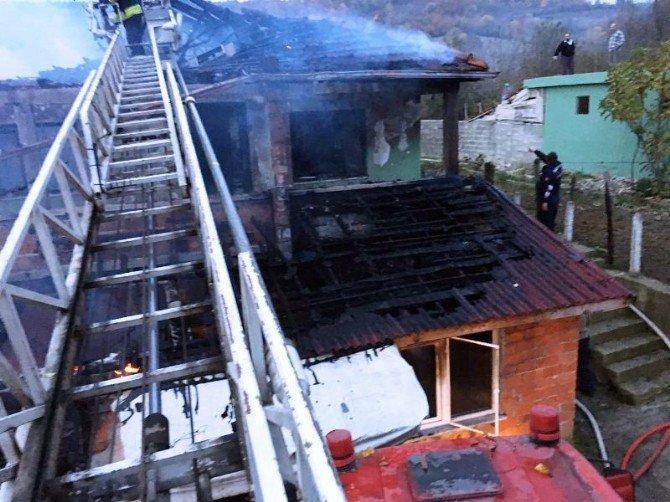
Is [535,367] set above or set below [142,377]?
below

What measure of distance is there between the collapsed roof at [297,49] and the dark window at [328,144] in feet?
3.38

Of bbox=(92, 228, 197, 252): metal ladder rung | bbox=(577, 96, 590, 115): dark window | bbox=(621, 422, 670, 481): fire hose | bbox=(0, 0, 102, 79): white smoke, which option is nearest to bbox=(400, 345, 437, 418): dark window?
bbox=(621, 422, 670, 481): fire hose

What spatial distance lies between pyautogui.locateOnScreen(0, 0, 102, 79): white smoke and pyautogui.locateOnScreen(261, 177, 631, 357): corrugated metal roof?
1696 centimetres

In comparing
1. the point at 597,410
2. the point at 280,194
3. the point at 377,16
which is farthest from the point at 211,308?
the point at 377,16

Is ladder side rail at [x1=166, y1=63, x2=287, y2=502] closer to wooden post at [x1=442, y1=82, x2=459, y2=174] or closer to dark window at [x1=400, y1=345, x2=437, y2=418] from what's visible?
dark window at [x1=400, y1=345, x2=437, y2=418]

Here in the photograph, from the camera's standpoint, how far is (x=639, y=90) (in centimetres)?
1459

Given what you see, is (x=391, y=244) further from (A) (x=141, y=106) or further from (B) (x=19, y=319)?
(B) (x=19, y=319)

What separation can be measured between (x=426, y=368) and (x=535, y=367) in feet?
5.25

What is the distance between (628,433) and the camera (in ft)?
27.8

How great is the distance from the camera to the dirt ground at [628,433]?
7422 mm

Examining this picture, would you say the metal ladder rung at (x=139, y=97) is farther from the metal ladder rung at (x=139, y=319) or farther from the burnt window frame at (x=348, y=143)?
the metal ladder rung at (x=139, y=319)

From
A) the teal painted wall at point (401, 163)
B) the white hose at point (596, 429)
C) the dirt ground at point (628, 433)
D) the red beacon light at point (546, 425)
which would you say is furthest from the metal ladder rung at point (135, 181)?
the dirt ground at point (628, 433)

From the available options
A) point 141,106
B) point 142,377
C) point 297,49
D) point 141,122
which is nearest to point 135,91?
point 141,106

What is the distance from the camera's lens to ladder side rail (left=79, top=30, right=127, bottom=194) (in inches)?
169
